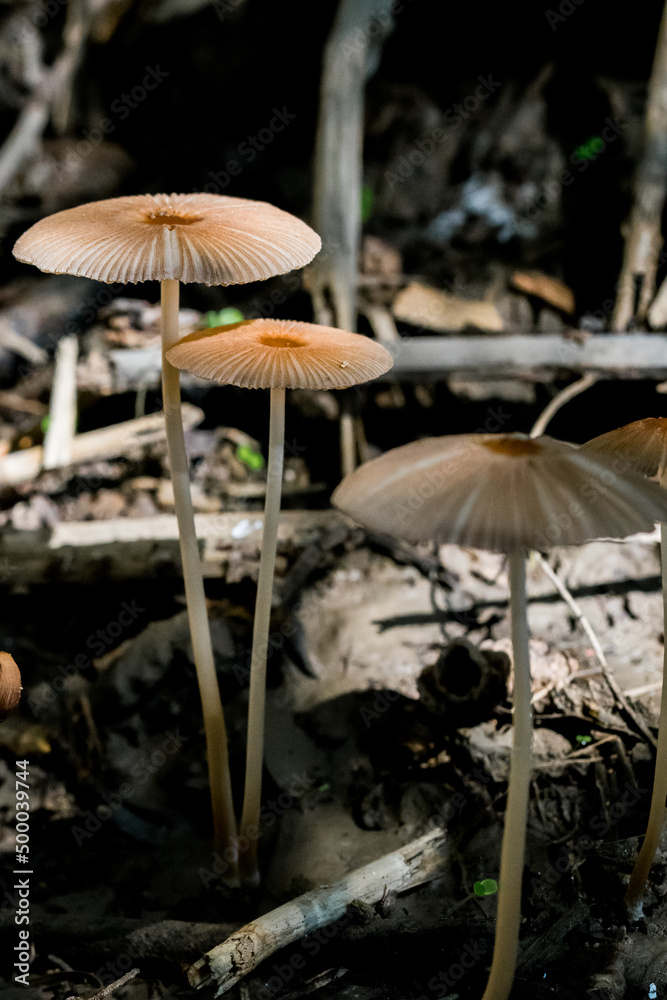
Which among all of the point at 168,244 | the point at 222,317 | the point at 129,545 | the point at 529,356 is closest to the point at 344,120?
the point at 222,317

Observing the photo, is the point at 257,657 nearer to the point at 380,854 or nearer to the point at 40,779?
the point at 380,854

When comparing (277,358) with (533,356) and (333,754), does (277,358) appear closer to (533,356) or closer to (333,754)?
(333,754)

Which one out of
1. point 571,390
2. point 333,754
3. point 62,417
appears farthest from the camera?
point 62,417

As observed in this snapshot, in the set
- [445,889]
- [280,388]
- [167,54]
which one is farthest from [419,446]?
[167,54]

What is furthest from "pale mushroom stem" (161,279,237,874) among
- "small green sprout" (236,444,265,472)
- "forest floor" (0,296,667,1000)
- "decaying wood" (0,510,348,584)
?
"small green sprout" (236,444,265,472)

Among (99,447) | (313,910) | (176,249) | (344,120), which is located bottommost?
(313,910)

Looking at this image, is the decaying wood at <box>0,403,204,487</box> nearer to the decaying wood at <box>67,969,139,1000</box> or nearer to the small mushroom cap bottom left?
the small mushroom cap bottom left
